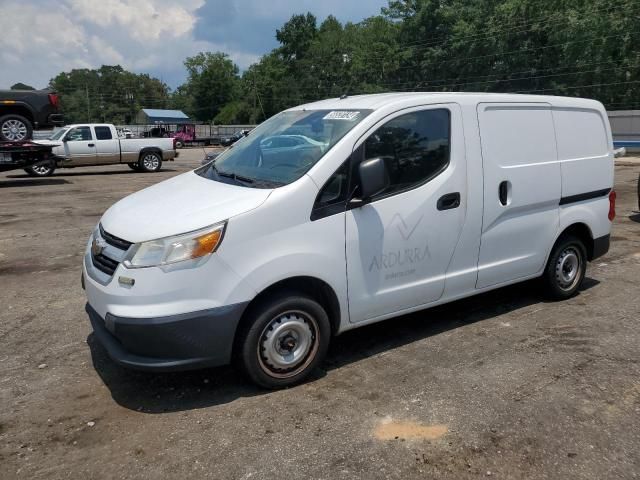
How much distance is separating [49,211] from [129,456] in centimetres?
956

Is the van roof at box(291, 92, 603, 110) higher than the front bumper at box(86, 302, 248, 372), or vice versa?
the van roof at box(291, 92, 603, 110)

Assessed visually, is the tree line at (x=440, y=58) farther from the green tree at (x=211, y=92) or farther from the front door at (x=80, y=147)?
the front door at (x=80, y=147)

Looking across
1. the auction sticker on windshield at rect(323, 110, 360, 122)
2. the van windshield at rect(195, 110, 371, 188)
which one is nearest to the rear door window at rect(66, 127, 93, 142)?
the van windshield at rect(195, 110, 371, 188)

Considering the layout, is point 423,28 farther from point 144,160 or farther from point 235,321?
point 235,321

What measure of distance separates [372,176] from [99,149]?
1859cm

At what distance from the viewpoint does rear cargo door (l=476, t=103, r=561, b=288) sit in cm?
455

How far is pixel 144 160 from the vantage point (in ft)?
70.0

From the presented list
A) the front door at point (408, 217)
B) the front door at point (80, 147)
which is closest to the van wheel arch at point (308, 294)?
the front door at point (408, 217)

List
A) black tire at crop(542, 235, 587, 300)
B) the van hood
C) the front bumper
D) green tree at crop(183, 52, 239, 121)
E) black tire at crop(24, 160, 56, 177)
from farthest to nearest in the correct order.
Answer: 1. green tree at crop(183, 52, 239, 121)
2. black tire at crop(24, 160, 56, 177)
3. black tire at crop(542, 235, 587, 300)
4. the van hood
5. the front bumper

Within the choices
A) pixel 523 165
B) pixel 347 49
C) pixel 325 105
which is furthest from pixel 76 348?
pixel 347 49

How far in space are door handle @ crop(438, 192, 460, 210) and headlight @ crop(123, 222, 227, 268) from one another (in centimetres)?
171

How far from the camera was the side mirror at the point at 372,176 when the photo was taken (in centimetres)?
369

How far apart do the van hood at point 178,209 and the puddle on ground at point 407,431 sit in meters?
1.51

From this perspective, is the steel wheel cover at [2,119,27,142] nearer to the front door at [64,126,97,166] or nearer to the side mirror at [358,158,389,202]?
the front door at [64,126,97,166]
